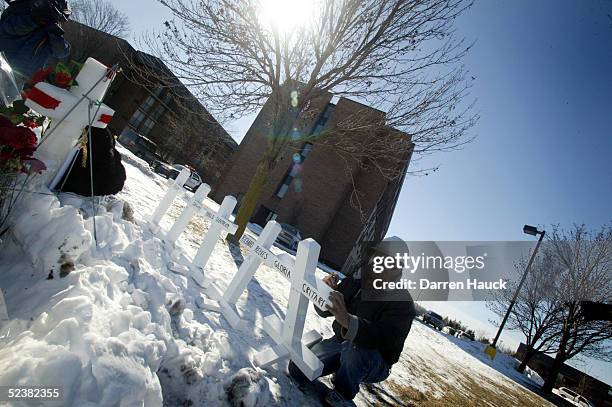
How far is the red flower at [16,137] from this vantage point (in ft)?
5.95

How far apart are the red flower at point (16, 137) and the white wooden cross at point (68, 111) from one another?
1.72 feet

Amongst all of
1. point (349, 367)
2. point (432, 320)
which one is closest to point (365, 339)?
point (349, 367)

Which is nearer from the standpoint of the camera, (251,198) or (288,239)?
(251,198)

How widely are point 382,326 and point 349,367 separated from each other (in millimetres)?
500

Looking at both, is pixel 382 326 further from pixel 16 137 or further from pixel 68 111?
pixel 68 111

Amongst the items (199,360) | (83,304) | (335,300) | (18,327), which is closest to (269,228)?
(335,300)

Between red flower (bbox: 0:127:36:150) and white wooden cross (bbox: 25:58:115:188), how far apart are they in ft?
1.72

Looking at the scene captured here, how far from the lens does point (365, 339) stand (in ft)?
7.62

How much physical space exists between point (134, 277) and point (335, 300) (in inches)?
63.2

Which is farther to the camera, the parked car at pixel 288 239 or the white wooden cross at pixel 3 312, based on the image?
the parked car at pixel 288 239

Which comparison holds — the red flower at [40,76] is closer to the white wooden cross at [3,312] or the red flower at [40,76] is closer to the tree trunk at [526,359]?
the white wooden cross at [3,312]

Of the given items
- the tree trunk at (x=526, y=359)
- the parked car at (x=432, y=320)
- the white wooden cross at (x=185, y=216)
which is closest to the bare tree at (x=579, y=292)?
the tree trunk at (x=526, y=359)

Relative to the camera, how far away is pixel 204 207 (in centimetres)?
419

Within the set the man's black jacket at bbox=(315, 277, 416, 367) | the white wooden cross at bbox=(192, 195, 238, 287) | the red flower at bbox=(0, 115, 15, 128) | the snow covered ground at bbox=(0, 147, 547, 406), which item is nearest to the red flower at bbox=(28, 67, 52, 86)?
the red flower at bbox=(0, 115, 15, 128)
